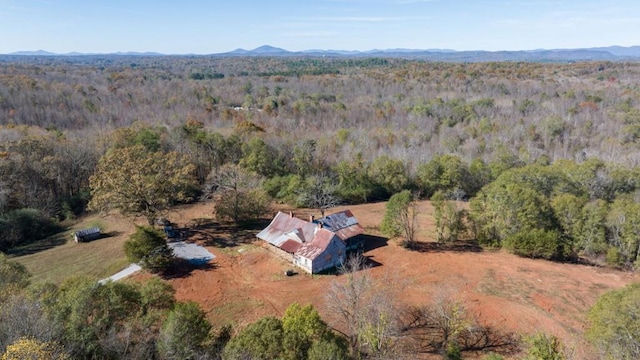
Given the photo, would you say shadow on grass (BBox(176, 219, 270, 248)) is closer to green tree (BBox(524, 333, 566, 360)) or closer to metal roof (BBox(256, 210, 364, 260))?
metal roof (BBox(256, 210, 364, 260))

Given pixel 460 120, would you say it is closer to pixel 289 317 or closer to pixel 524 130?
pixel 524 130

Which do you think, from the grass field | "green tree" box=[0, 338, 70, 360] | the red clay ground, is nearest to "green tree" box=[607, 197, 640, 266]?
the red clay ground

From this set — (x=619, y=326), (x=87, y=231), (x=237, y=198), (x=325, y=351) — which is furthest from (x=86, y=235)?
(x=619, y=326)

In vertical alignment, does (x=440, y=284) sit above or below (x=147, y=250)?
below

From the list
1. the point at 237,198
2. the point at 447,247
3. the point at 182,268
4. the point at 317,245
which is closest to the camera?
the point at 182,268

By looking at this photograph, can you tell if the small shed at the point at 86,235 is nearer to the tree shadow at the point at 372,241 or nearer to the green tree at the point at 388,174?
the tree shadow at the point at 372,241

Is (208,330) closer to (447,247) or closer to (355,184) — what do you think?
(447,247)
